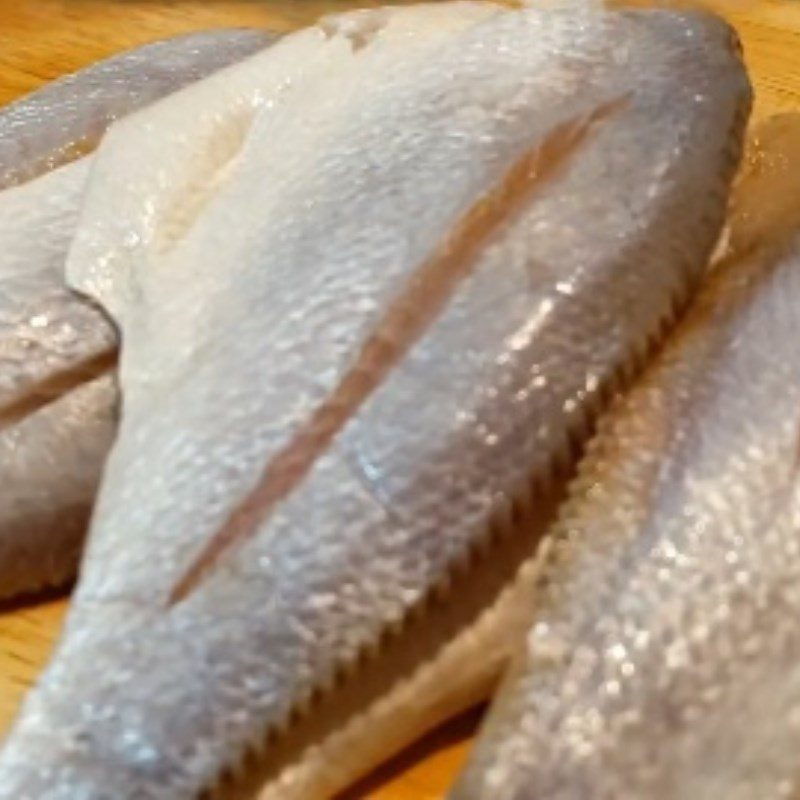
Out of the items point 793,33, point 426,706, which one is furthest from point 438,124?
point 793,33

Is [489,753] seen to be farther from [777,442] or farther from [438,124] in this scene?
[438,124]

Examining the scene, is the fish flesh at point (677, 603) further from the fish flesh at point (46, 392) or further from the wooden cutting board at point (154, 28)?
the wooden cutting board at point (154, 28)

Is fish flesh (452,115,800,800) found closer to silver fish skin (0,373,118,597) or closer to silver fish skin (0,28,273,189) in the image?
silver fish skin (0,373,118,597)

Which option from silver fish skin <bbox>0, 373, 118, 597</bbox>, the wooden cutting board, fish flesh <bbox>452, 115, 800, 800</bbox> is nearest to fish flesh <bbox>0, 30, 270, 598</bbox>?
silver fish skin <bbox>0, 373, 118, 597</bbox>

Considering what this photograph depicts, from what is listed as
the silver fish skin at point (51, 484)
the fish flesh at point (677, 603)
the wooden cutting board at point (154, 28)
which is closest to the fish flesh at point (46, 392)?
the silver fish skin at point (51, 484)

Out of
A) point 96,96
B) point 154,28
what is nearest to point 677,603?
point 96,96

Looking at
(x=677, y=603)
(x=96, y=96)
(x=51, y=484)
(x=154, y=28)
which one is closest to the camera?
(x=677, y=603)

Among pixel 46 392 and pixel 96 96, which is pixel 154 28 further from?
pixel 46 392
